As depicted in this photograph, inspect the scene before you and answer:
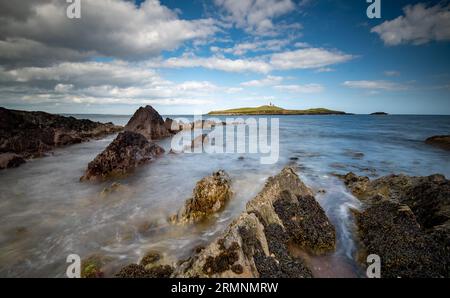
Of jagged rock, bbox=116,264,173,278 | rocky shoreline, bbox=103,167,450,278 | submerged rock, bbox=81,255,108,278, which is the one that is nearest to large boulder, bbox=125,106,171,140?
rocky shoreline, bbox=103,167,450,278

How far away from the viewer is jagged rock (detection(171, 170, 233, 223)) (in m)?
6.90

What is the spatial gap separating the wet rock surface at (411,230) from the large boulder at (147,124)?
2398 cm

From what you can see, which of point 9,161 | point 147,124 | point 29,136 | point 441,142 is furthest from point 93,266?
point 441,142

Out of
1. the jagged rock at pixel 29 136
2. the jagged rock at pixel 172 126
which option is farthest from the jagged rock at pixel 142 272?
the jagged rock at pixel 172 126

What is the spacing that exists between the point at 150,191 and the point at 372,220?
773 centimetres

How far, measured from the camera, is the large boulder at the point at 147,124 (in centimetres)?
2706

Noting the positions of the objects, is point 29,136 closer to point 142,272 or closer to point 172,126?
point 142,272

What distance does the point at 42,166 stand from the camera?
1334 cm

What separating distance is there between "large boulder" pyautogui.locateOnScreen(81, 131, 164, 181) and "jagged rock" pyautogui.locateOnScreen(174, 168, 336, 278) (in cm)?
860

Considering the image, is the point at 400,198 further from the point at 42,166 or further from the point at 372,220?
the point at 42,166

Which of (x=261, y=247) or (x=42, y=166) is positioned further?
(x=42, y=166)

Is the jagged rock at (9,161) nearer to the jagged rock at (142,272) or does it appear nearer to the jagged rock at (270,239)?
the jagged rock at (142,272)

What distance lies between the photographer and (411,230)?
4891 millimetres

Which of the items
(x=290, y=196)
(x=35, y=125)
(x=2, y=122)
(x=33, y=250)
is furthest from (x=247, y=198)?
(x=35, y=125)
